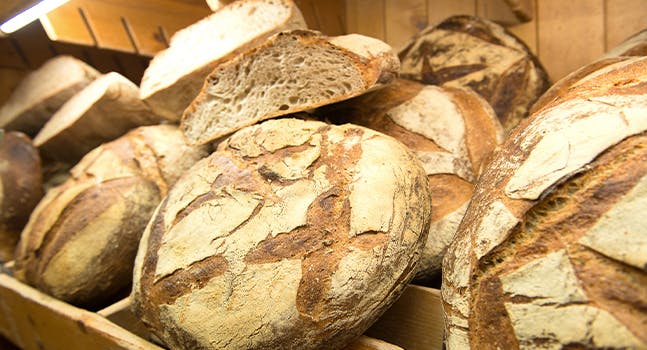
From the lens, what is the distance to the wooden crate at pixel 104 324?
3.80 feet

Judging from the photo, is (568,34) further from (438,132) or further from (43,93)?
(43,93)

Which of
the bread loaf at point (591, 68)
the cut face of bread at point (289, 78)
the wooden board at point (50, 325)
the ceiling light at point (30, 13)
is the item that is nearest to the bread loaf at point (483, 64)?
the bread loaf at point (591, 68)

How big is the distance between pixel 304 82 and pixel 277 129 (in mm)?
182

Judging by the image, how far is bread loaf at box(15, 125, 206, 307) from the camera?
1.46 metres

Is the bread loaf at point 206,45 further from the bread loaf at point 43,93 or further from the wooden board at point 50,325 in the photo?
the wooden board at point 50,325

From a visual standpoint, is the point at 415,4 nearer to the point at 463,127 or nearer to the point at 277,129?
the point at 463,127

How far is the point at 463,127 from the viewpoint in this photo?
134 cm

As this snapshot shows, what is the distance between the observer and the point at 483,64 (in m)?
1.68

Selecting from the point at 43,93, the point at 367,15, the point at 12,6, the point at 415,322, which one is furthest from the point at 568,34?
the point at 43,93

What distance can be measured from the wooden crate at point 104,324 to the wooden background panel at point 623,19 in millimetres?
1108

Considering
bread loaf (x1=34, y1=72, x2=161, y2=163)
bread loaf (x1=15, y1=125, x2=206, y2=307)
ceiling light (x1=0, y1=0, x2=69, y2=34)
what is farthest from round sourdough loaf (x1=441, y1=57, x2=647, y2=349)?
bread loaf (x1=34, y1=72, x2=161, y2=163)

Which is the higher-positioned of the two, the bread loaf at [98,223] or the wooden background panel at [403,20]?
the wooden background panel at [403,20]

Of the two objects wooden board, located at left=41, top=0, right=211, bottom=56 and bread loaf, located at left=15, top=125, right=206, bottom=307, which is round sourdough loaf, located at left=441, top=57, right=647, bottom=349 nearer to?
bread loaf, located at left=15, top=125, right=206, bottom=307

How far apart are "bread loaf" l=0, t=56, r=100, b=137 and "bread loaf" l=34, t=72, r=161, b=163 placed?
0.28 ft
